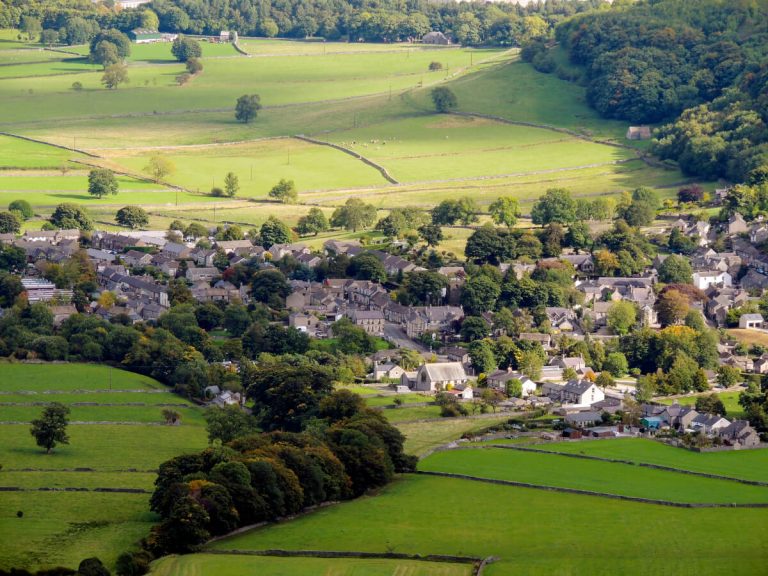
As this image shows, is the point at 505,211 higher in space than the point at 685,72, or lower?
lower

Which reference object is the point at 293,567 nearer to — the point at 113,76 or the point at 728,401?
the point at 728,401

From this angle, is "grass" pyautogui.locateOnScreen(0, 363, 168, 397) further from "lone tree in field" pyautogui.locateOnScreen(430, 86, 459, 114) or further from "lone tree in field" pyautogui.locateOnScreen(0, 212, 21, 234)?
"lone tree in field" pyautogui.locateOnScreen(430, 86, 459, 114)

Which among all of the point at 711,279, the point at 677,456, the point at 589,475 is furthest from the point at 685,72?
the point at 589,475

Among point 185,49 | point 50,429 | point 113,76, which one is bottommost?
point 50,429

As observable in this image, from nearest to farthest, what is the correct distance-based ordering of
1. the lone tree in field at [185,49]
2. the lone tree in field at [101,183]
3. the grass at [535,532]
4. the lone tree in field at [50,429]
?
the grass at [535,532] → the lone tree in field at [50,429] → the lone tree in field at [101,183] → the lone tree in field at [185,49]

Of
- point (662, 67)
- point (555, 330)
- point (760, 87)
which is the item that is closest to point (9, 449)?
point (555, 330)

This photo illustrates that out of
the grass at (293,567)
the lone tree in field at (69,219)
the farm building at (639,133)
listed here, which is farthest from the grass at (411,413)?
the farm building at (639,133)

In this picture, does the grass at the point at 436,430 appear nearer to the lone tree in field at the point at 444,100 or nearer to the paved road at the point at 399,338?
the paved road at the point at 399,338
